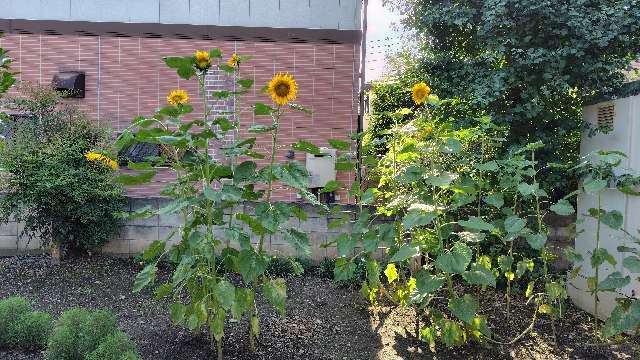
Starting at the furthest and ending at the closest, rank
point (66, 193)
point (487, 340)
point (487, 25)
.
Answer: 1. point (487, 25)
2. point (66, 193)
3. point (487, 340)

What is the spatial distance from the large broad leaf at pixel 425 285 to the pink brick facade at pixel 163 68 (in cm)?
396

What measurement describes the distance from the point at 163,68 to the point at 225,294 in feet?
16.2

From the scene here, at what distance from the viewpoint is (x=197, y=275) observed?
7.82 feet

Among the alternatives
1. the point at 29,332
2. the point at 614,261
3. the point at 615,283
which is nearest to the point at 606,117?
the point at 614,261

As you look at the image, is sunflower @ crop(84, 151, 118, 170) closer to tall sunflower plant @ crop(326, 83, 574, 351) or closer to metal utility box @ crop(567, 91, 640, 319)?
tall sunflower plant @ crop(326, 83, 574, 351)

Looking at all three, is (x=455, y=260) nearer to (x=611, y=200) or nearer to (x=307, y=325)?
(x=307, y=325)

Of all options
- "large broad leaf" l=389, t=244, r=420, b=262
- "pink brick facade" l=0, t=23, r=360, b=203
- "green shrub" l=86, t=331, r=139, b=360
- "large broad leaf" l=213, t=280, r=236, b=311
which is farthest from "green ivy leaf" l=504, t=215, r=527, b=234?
"pink brick facade" l=0, t=23, r=360, b=203

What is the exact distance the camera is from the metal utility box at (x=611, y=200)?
10.6 ft

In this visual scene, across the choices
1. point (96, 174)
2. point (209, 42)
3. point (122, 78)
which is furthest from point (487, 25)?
point (122, 78)

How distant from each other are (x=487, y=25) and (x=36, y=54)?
5.30m

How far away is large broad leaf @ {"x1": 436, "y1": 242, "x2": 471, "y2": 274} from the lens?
239cm

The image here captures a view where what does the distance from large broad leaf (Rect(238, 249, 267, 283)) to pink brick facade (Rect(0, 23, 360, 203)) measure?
4.24 meters

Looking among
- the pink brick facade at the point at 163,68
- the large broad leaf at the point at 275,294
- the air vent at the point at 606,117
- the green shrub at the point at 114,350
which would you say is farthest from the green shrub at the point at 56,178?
the air vent at the point at 606,117

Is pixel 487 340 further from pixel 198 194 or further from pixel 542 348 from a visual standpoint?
pixel 198 194
